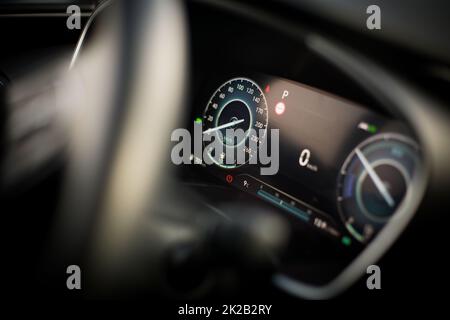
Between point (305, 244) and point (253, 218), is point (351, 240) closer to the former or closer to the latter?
point (305, 244)

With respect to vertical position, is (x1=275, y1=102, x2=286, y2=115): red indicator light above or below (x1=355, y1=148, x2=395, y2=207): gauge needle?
above

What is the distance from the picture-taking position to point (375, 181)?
142 centimetres

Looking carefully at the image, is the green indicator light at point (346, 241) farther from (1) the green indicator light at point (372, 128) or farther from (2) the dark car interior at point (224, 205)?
(1) the green indicator light at point (372, 128)

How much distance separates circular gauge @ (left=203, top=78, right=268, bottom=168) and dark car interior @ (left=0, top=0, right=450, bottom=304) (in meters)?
0.12

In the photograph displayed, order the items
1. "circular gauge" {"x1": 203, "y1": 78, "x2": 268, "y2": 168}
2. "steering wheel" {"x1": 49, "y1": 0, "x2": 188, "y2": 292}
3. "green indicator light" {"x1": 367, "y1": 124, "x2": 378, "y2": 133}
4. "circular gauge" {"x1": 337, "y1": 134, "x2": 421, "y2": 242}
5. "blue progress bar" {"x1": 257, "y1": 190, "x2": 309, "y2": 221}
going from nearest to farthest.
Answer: "steering wheel" {"x1": 49, "y1": 0, "x2": 188, "y2": 292} < "circular gauge" {"x1": 337, "y1": 134, "x2": 421, "y2": 242} < "green indicator light" {"x1": 367, "y1": 124, "x2": 378, "y2": 133} < "blue progress bar" {"x1": 257, "y1": 190, "x2": 309, "y2": 221} < "circular gauge" {"x1": 203, "y1": 78, "x2": 268, "y2": 168}

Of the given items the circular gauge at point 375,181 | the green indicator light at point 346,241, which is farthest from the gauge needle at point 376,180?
the green indicator light at point 346,241

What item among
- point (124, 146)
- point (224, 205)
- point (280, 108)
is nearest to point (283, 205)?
point (224, 205)

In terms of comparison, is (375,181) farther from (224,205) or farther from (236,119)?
(236,119)

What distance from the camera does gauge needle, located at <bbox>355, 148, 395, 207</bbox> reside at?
1356 mm

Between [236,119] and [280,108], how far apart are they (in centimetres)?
17

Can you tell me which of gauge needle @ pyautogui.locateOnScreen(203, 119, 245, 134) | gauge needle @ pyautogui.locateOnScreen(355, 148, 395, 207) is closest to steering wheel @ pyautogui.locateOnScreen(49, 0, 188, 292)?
gauge needle @ pyautogui.locateOnScreen(355, 148, 395, 207)

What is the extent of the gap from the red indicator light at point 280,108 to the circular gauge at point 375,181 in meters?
0.27

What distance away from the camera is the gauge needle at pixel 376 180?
53.4 inches

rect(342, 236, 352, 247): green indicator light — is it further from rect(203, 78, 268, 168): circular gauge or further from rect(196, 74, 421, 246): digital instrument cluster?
rect(203, 78, 268, 168): circular gauge
